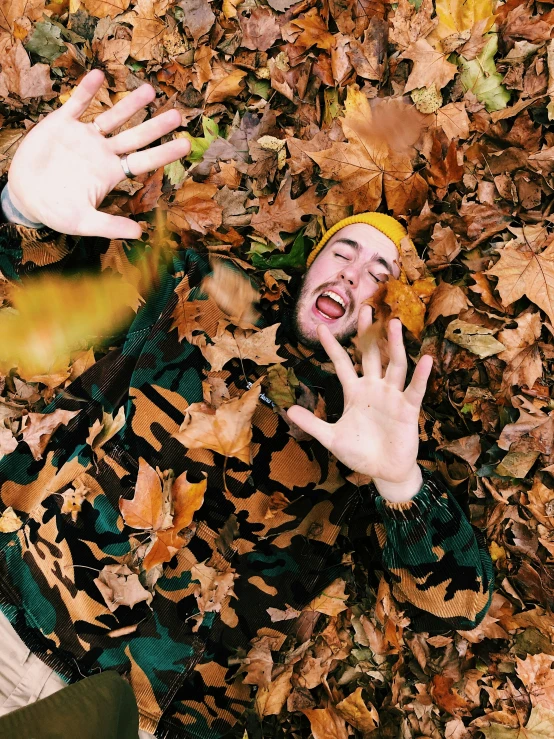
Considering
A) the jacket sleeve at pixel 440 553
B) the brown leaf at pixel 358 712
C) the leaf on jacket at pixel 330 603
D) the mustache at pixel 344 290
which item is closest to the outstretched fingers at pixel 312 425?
the jacket sleeve at pixel 440 553

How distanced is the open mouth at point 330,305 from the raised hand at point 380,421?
470mm

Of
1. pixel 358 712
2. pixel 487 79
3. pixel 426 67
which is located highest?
pixel 426 67

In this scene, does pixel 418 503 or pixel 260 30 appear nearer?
pixel 418 503

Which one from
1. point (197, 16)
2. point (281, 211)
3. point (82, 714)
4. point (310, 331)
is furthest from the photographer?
point (197, 16)

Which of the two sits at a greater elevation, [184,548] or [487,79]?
[487,79]

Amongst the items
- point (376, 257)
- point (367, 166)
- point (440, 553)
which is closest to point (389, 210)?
point (367, 166)

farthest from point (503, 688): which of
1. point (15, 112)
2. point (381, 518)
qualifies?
point (15, 112)

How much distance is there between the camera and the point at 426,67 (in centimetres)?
249

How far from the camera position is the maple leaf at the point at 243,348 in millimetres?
2180

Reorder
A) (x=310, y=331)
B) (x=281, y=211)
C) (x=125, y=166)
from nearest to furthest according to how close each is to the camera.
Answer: (x=125, y=166)
(x=310, y=331)
(x=281, y=211)

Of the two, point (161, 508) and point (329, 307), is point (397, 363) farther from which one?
point (161, 508)

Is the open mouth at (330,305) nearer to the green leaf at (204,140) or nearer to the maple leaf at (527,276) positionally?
the maple leaf at (527,276)

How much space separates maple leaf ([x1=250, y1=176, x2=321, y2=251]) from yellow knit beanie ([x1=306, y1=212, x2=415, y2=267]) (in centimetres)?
16

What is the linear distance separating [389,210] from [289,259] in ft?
1.78
